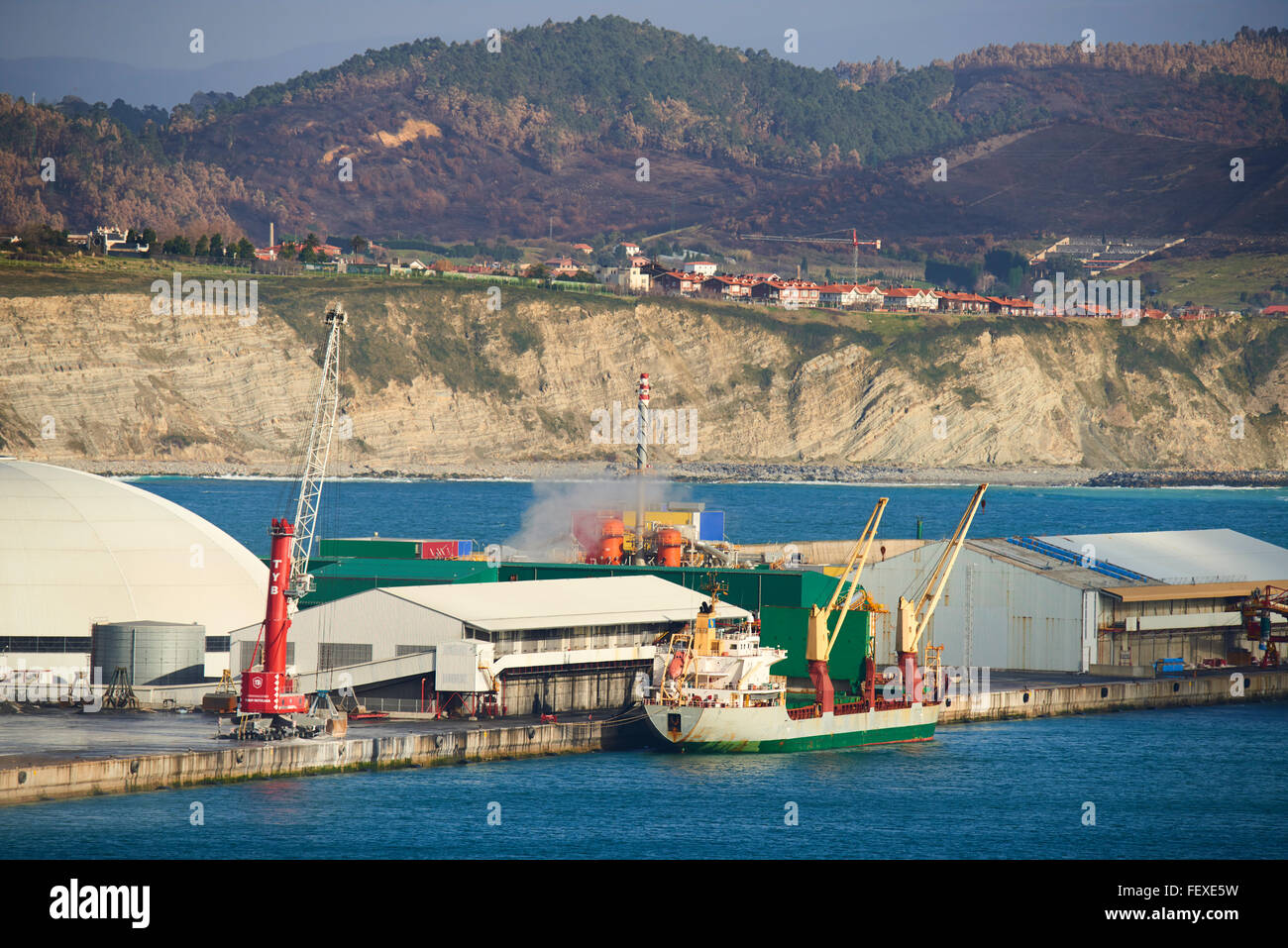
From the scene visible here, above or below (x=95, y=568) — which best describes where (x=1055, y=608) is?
below

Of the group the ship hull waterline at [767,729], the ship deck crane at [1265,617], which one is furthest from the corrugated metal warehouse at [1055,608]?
the ship hull waterline at [767,729]

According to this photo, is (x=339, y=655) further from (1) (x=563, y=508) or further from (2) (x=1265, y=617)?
(2) (x=1265, y=617)

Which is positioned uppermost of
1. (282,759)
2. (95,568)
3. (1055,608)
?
(95,568)

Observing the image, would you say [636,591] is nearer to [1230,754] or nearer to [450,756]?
[450,756]

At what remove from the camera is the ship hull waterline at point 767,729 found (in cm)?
5775

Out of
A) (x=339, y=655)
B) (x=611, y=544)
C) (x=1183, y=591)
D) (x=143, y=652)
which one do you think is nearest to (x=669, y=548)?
(x=611, y=544)

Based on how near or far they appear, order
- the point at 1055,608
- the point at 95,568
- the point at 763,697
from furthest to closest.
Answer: the point at 1055,608 → the point at 95,568 → the point at 763,697

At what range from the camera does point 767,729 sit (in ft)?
194

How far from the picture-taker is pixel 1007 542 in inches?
3108

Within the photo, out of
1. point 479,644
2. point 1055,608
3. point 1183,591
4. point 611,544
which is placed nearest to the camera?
point 479,644

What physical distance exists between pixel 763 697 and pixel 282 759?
1648 cm

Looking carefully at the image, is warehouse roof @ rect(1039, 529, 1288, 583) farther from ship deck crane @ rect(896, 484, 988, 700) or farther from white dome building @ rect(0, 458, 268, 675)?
white dome building @ rect(0, 458, 268, 675)
